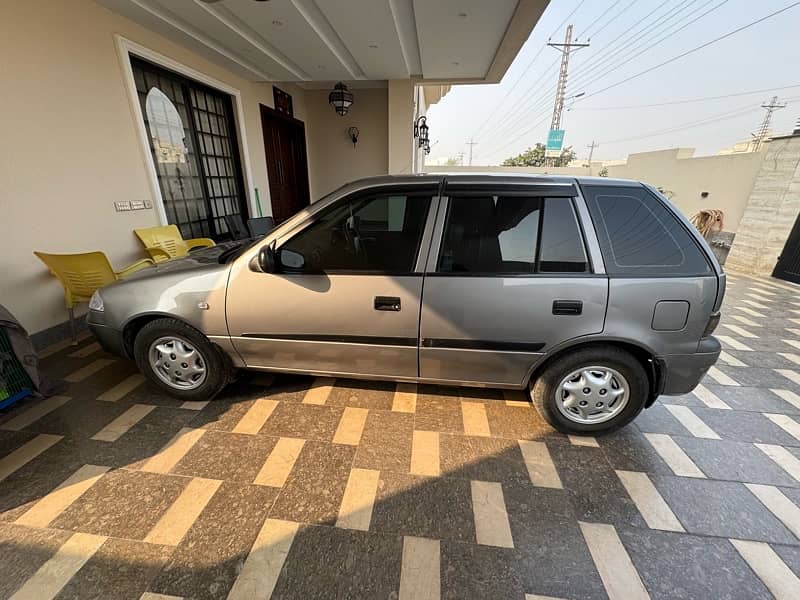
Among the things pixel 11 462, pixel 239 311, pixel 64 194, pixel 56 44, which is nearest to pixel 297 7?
pixel 56 44

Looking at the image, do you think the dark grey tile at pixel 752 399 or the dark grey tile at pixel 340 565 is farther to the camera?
the dark grey tile at pixel 752 399

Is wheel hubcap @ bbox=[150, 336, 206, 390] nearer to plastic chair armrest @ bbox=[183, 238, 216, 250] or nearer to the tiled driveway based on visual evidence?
the tiled driveway

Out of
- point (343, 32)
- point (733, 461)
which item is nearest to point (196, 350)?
point (733, 461)

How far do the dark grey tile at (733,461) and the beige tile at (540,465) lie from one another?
869 millimetres

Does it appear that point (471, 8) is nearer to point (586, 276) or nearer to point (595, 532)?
point (586, 276)

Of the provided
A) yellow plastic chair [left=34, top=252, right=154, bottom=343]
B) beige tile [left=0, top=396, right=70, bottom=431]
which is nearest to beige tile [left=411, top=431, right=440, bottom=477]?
beige tile [left=0, top=396, right=70, bottom=431]

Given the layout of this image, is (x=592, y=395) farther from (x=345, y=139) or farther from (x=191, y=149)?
(x=345, y=139)

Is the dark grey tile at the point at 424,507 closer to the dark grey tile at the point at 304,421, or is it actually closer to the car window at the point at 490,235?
the dark grey tile at the point at 304,421

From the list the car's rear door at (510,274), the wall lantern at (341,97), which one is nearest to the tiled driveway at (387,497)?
the car's rear door at (510,274)

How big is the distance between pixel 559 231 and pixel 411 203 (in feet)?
2.84

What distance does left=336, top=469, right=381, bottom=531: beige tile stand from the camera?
158cm

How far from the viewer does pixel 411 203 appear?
201cm

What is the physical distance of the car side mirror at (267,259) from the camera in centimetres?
200

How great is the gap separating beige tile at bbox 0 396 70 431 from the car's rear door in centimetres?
265
